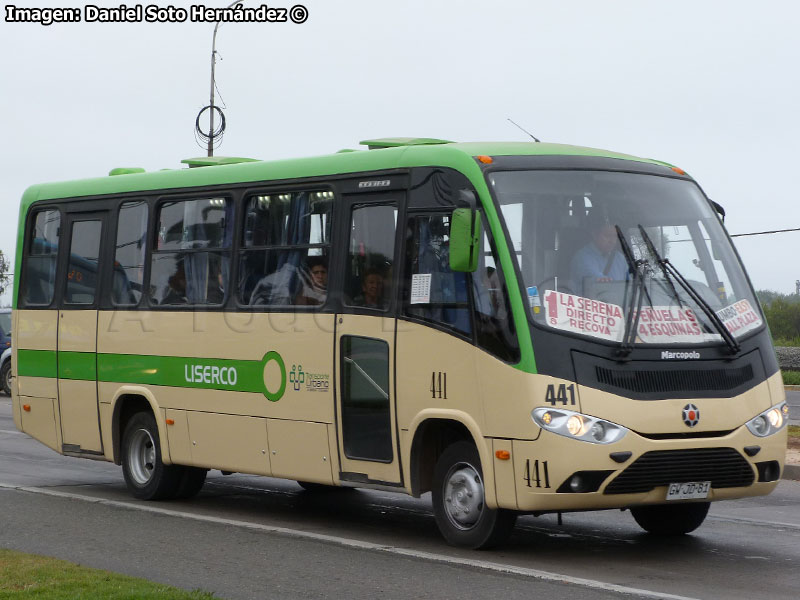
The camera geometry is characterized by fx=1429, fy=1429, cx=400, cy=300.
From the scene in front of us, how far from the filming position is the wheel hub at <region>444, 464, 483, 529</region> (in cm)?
1009

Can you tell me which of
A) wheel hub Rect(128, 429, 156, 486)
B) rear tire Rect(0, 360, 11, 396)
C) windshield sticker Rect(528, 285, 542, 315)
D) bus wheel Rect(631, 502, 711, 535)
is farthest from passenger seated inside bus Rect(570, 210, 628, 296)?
rear tire Rect(0, 360, 11, 396)

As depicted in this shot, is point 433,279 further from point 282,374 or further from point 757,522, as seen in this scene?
point 757,522

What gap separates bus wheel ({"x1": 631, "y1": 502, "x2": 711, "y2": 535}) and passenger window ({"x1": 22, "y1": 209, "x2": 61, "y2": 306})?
22.8 feet

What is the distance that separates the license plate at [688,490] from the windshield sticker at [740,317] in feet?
3.70

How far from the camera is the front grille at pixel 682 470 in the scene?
9.50 metres

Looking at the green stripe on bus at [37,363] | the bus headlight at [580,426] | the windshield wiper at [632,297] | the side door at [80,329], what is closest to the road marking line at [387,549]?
the side door at [80,329]

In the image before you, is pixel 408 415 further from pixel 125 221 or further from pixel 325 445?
pixel 125 221

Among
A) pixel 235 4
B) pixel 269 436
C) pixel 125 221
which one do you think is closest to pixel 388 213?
pixel 269 436

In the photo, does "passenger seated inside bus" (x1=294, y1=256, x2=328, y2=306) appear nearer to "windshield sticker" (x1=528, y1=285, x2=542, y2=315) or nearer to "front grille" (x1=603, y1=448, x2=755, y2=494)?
"windshield sticker" (x1=528, y1=285, x2=542, y2=315)

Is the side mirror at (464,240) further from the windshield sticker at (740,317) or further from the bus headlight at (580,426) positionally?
the windshield sticker at (740,317)

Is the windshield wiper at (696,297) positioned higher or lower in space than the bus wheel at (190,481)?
higher

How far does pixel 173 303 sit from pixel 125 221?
1346 mm

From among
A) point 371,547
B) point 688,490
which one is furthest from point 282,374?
point 688,490

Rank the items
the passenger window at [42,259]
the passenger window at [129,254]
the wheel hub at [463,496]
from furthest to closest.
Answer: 1. the passenger window at [42,259]
2. the passenger window at [129,254]
3. the wheel hub at [463,496]
